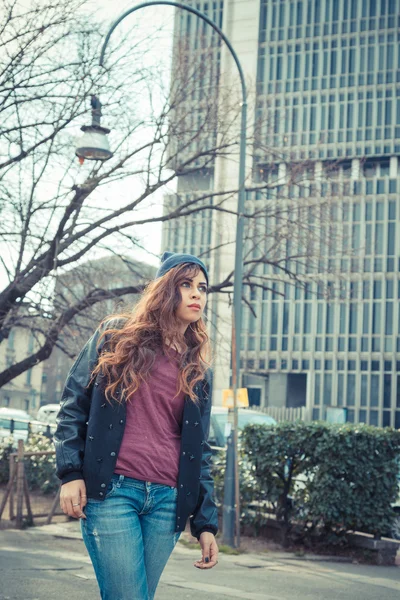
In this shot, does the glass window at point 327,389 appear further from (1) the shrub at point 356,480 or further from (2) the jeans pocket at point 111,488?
(2) the jeans pocket at point 111,488

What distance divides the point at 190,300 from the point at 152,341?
0.80 feet

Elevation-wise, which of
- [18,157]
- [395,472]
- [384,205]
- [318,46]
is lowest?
[395,472]

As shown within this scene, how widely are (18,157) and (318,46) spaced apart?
215ft

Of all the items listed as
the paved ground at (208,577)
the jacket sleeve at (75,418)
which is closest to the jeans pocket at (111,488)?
the jacket sleeve at (75,418)

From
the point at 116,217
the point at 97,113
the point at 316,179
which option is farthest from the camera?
the point at 316,179

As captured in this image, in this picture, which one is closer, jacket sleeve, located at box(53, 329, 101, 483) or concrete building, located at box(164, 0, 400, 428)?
jacket sleeve, located at box(53, 329, 101, 483)

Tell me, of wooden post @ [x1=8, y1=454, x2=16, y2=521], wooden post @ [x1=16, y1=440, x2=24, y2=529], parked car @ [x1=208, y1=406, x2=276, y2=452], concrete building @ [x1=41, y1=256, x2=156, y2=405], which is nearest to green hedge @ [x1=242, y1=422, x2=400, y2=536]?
wooden post @ [x1=16, y1=440, x2=24, y2=529]

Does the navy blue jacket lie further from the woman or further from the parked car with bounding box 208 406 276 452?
→ the parked car with bounding box 208 406 276 452

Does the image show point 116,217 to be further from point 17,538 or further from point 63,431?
point 63,431

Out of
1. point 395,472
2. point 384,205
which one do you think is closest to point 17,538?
point 395,472

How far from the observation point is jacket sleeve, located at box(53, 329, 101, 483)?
10.0 feet

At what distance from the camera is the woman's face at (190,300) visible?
3.44m

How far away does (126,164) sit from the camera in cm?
1510

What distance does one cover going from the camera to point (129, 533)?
302 centimetres
